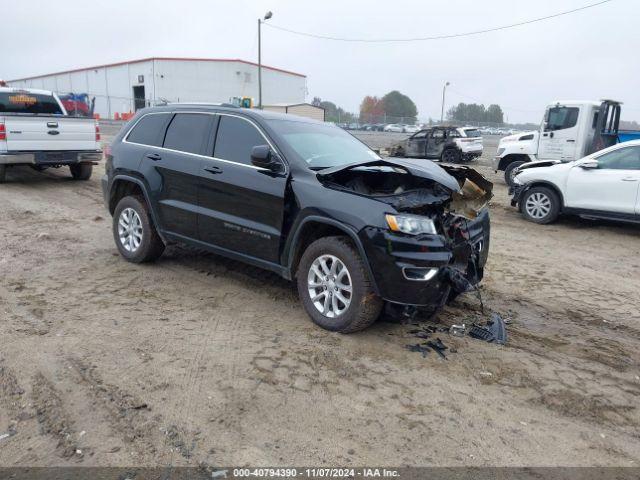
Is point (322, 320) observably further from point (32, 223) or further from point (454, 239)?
point (32, 223)

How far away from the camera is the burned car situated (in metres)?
20.8

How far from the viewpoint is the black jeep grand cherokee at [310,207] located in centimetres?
406

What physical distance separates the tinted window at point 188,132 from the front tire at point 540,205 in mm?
6616

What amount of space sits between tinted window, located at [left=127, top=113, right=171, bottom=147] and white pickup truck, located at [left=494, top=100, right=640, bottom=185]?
1019 cm

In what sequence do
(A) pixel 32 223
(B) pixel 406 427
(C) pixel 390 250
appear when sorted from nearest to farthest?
(B) pixel 406 427 → (C) pixel 390 250 → (A) pixel 32 223

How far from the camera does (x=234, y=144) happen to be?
5102 millimetres

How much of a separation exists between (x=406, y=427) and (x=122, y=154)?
15.2ft

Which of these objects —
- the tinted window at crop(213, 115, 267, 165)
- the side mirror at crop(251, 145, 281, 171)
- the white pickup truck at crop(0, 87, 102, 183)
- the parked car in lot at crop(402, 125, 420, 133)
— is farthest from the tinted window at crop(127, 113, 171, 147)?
the parked car in lot at crop(402, 125, 420, 133)

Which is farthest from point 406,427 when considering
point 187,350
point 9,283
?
point 9,283

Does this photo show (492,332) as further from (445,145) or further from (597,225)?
(445,145)

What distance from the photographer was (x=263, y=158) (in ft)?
14.7

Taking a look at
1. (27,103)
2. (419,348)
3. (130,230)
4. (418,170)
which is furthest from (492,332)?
(27,103)

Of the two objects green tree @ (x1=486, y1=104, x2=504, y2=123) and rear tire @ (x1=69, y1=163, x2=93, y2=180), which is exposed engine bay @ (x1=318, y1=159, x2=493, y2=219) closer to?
rear tire @ (x1=69, y1=163, x2=93, y2=180)

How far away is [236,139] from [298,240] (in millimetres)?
1333
